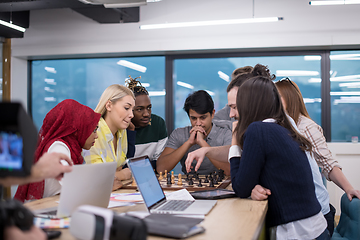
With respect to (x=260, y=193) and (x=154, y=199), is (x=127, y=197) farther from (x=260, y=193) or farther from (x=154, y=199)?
(x=260, y=193)

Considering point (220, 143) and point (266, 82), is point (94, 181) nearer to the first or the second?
point (266, 82)

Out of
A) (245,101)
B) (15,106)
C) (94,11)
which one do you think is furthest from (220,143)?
(94,11)

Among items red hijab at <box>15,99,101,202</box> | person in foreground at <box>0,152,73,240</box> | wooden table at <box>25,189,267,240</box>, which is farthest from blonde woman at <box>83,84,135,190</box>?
person in foreground at <box>0,152,73,240</box>

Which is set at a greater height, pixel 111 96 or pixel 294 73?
pixel 294 73

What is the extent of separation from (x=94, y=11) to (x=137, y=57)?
0.97 m

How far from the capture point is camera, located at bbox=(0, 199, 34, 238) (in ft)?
2.77

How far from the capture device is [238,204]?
5.65 ft

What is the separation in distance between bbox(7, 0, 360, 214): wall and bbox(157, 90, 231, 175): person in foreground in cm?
215

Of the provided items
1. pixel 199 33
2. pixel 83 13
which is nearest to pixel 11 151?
pixel 199 33

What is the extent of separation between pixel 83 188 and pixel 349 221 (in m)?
1.69

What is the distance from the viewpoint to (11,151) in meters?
0.89

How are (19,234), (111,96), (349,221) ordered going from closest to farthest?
(19,234)
(349,221)
(111,96)

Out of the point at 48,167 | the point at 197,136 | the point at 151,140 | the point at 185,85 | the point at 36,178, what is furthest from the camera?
the point at 185,85

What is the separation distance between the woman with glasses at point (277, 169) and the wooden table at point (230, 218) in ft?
0.34
